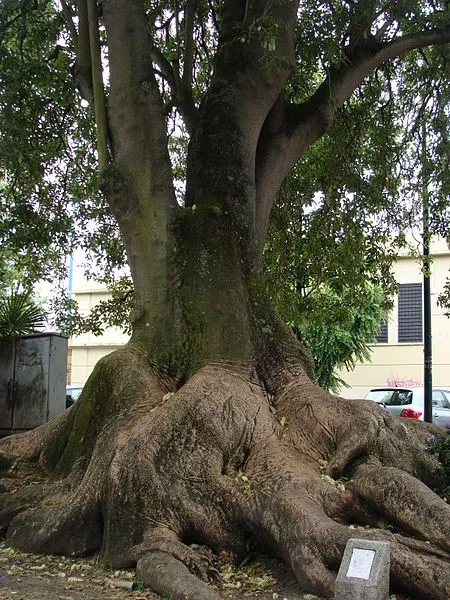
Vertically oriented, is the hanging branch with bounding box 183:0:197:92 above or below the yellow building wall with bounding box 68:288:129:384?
above

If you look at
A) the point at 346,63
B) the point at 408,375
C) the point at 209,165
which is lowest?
→ the point at 408,375

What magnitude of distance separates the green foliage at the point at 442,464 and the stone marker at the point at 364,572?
108 inches

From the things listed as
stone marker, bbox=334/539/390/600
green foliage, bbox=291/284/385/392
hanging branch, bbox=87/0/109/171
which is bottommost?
stone marker, bbox=334/539/390/600

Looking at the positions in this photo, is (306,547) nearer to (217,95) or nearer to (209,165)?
(209,165)

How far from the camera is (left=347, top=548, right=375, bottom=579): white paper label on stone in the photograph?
4129mm

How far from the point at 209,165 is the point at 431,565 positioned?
476 centimetres

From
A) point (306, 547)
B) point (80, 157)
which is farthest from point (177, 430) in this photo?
point (80, 157)

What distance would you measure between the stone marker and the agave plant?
1014 cm

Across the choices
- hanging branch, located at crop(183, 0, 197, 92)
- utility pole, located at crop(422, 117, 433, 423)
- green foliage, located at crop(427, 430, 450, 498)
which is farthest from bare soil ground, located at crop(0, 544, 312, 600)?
utility pole, located at crop(422, 117, 433, 423)

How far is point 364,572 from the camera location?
4.12 metres

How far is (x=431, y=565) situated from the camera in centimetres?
462

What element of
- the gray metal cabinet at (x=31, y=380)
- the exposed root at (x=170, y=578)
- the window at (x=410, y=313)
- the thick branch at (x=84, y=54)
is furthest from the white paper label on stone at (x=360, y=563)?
the window at (x=410, y=313)

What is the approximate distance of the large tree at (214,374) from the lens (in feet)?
17.6

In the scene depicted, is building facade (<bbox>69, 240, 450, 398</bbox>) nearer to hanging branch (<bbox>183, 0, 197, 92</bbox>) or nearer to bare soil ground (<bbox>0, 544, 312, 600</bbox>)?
hanging branch (<bbox>183, 0, 197, 92</bbox>)
